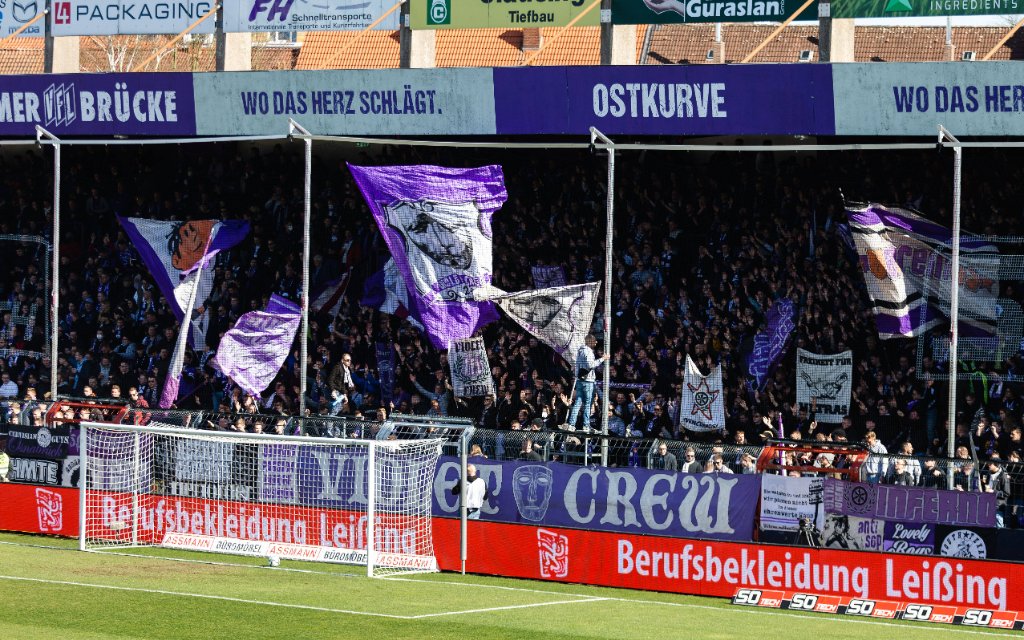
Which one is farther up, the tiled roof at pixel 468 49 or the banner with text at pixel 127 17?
the tiled roof at pixel 468 49

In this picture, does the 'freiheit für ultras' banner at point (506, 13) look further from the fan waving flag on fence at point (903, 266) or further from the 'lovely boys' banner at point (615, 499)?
the 'lovely boys' banner at point (615, 499)

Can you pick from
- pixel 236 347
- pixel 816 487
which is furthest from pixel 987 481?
pixel 236 347

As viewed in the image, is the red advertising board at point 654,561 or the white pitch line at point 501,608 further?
the red advertising board at point 654,561

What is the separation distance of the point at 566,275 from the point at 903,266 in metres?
7.10

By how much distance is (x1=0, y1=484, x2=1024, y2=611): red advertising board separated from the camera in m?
16.8

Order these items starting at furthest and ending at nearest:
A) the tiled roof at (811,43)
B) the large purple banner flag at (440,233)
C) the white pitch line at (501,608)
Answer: the tiled roof at (811,43), the large purple banner flag at (440,233), the white pitch line at (501,608)

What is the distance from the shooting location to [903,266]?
2061 cm

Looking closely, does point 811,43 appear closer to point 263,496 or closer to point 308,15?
point 308,15

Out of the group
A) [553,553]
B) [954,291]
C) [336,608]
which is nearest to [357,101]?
[553,553]

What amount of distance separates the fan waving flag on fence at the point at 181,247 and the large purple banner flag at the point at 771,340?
8450mm

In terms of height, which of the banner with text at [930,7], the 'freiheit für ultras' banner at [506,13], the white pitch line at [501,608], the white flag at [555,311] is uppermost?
the 'freiheit für ultras' banner at [506,13]

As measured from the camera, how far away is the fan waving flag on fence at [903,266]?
2041cm

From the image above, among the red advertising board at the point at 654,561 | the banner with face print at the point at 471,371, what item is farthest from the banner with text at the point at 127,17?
the red advertising board at the point at 654,561

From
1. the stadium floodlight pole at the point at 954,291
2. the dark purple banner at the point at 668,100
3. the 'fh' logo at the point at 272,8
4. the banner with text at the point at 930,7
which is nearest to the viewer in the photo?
the stadium floodlight pole at the point at 954,291
